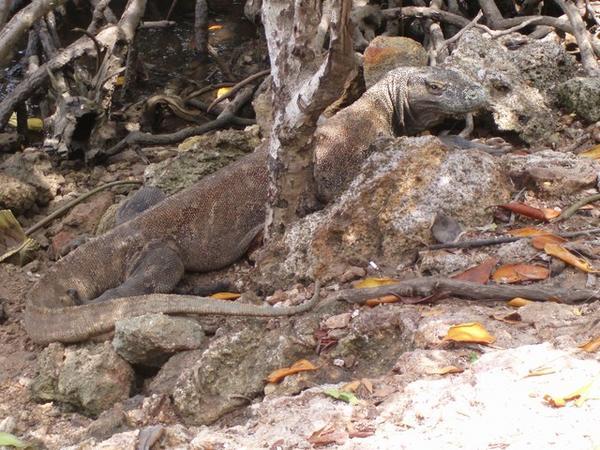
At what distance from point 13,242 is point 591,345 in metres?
4.37

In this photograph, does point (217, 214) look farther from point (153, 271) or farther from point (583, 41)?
point (583, 41)

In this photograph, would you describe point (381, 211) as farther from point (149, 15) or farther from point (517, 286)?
point (149, 15)

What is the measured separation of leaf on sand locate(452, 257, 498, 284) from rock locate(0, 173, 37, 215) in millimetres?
3830

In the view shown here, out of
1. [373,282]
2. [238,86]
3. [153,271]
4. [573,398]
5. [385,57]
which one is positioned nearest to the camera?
[573,398]

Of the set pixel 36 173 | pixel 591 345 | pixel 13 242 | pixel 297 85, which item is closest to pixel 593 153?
pixel 297 85

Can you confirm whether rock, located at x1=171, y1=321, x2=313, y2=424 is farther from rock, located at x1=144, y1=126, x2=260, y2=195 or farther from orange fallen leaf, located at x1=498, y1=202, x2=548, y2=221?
rock, located at x1=144, y1=126, x2=260, y2=195

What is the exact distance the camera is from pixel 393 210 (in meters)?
4.84

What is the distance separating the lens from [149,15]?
11.2 metres

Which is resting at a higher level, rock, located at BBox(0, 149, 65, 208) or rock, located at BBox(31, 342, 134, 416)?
rock, located at BBox(0, 149, 65, 208)

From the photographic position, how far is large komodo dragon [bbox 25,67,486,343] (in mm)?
5676

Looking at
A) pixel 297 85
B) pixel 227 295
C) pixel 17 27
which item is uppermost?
pixel 17 27

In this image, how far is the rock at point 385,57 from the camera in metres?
7.11

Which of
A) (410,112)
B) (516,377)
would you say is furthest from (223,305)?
(410,112)

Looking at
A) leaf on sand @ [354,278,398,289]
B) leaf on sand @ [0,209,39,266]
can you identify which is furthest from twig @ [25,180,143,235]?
leaf on sand @ [354,278,398,289]
